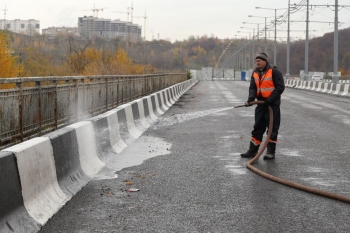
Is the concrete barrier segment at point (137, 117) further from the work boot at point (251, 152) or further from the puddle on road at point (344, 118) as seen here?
the puddle on road at point (344, 118)

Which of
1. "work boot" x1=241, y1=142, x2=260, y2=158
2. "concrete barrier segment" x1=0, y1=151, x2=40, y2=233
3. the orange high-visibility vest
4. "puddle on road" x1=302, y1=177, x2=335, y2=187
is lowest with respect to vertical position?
"puddle on road" x1=302, y1=177, x2=335, y2=187

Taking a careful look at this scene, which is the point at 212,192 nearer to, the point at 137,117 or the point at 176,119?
the point at 137,117

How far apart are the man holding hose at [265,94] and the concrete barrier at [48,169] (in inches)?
91.2

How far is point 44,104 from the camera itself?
35.4ft

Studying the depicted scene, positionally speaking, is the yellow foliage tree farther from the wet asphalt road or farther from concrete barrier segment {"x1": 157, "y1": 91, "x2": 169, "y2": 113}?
the wet asphalt road

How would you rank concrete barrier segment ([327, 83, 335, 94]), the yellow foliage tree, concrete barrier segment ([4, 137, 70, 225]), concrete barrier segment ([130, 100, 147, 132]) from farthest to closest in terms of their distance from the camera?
concrete barrier segment ([327, 83, 335, 94]) → the yellow foliage tree → concrete barrier segment ([130, 100, 147, 132]) → concrete barrier segment ([4, 137, 70, 225])

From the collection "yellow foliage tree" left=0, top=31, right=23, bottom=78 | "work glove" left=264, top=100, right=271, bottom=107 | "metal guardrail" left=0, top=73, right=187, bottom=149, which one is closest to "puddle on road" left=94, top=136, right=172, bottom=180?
"metal guardrail" left=0, top=73, right=187, bottom=149

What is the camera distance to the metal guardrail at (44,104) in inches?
350

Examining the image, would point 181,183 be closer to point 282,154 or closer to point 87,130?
point 87,130

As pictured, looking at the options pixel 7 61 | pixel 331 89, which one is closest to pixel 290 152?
pixel 7 61

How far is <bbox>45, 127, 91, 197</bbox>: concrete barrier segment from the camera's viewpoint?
22.9 ft

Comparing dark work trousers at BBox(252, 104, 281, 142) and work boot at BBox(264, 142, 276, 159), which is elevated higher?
dark work trousers at BBox(252, 104, 281, 142)

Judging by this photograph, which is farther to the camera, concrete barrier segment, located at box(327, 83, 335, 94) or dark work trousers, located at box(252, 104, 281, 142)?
concrete barrier segment, located at box(327, 83, 335, 94)

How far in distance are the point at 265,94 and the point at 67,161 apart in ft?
13.8
